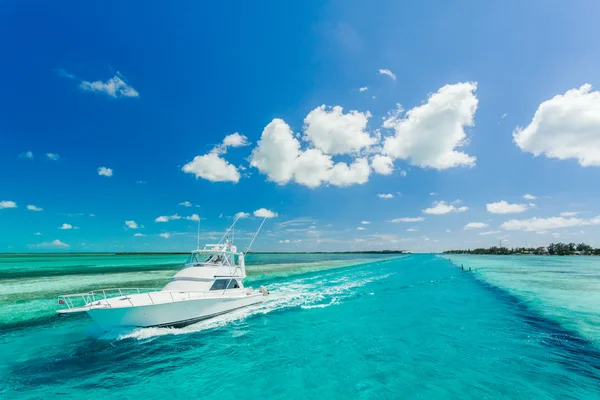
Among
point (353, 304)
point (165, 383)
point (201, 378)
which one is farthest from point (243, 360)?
point (353, 304)

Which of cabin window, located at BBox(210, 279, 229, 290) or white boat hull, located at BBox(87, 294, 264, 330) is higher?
cabin window, located at BBox(210, 279, 229, 290)

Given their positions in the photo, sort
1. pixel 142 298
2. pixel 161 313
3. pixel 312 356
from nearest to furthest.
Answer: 1. pixel 312 356
2. pixel 161 313
3. pixel 142 298

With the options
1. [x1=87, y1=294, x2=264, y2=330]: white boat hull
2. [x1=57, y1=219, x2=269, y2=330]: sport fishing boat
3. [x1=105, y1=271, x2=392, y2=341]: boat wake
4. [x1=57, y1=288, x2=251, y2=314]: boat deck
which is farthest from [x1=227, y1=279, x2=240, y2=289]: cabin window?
[x1=87, y1=294, x2=264, y2=330]: white boat hull

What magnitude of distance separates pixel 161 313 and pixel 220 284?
18.5 feet

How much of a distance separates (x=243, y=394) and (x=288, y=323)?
30.8 ft

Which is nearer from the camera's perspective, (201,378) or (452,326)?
(201,378)

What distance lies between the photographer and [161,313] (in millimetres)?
16094

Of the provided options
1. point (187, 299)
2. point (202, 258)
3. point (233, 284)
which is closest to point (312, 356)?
point (187, 299)

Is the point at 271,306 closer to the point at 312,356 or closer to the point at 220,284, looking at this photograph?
the point at 220,284

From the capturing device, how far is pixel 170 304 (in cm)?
1623

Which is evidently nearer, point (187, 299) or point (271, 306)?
point (187, 299)

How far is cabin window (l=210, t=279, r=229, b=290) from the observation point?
2091 cm

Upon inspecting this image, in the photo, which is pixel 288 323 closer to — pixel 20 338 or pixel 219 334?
pixel 219 334

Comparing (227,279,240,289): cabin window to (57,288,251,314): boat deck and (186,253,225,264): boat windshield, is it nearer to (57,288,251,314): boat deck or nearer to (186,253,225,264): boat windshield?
(57,288,251,314): boat deck
